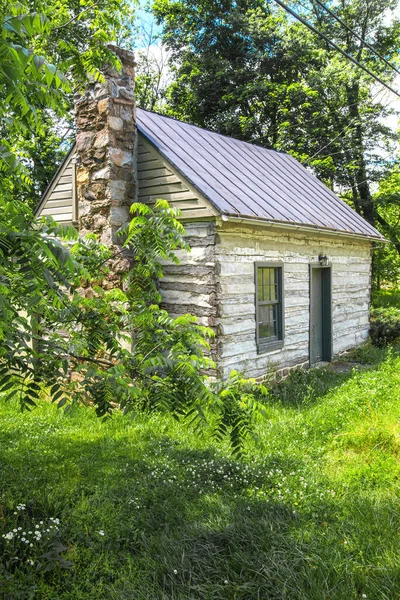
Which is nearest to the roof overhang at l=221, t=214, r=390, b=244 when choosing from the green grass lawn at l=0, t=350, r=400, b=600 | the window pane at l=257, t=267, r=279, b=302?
the window pane at l=257, t=267, r=279, b=302

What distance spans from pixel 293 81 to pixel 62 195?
16567mm

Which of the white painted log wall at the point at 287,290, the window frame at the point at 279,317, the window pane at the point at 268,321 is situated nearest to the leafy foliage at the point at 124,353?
the white painted log wall at the point at 287,290

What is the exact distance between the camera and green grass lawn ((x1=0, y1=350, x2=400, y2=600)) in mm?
3650

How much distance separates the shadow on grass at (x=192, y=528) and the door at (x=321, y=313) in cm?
640

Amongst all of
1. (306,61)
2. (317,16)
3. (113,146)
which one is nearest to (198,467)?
(113,146)

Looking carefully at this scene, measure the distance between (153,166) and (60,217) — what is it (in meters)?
2.92

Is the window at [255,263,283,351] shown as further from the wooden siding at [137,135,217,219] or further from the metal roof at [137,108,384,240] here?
the wooden siding at [137,135,217,219]

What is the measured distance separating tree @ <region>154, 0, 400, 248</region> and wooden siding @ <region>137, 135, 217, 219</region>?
13.4 meters

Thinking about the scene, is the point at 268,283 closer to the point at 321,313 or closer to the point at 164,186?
the point at 164,186

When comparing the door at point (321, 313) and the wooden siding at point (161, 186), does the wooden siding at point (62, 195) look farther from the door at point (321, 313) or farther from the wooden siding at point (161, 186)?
the door at point (321, 313)

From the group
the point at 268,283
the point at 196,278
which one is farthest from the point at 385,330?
the point at 196,278

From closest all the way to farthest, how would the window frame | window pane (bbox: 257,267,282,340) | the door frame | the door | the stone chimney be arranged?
the stone chimney
the window frame
window pane (bbox: 257,267,282,340)
the door
the door frame

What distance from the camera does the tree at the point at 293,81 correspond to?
856 inches

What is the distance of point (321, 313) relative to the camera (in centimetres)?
1230
